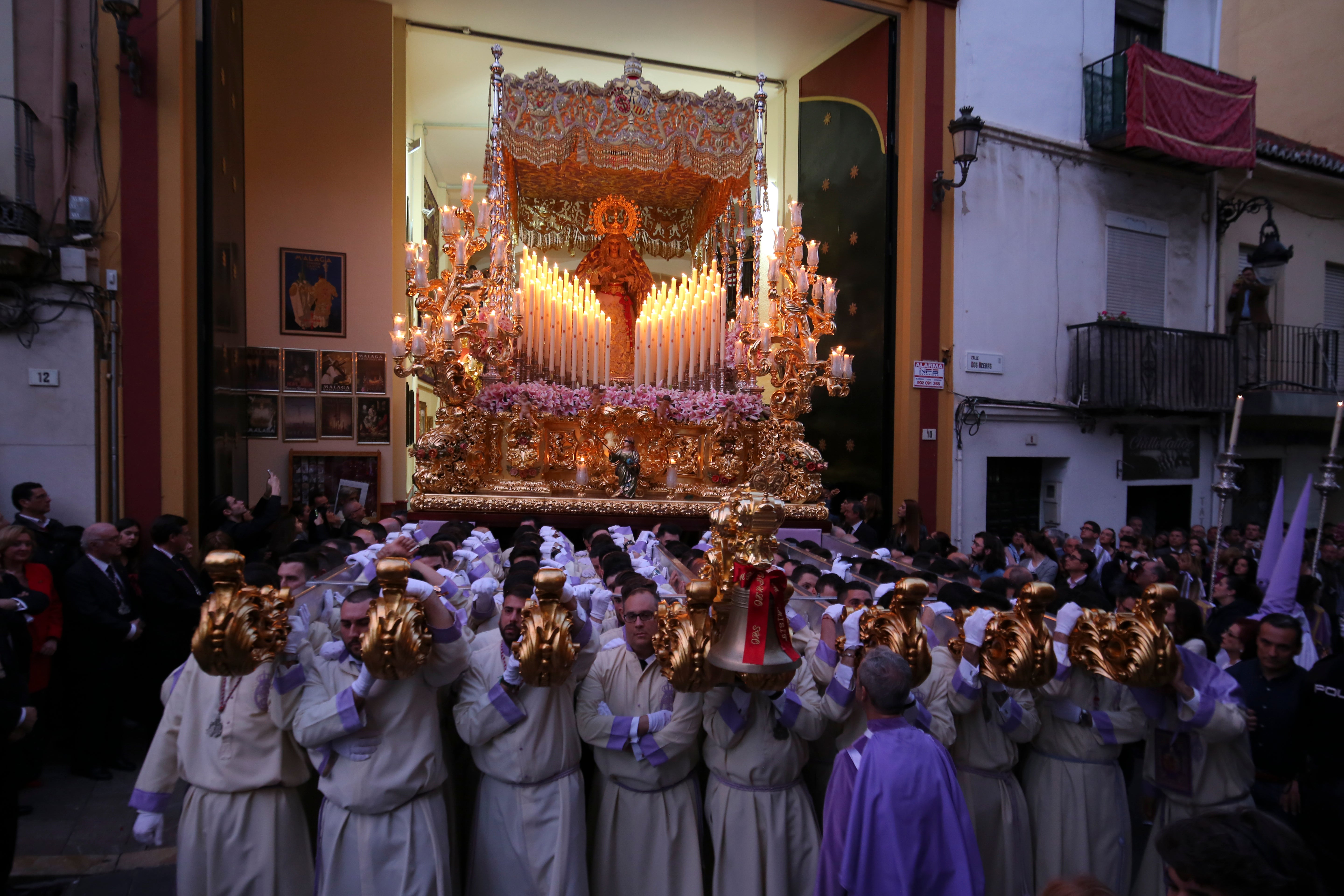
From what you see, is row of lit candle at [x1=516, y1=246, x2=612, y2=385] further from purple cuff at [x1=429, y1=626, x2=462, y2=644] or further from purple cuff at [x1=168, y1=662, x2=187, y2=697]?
purple cuff at [x1=429, y1=626, x2=462, y2=644]

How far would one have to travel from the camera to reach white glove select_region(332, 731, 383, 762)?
292cm

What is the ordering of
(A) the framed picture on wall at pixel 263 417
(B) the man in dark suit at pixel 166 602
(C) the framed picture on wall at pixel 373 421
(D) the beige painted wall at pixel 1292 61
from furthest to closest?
(D) the beige painted wall at pixel 1292 61 < (C) the framed picture on wall at pixel 373 421 < (A) the framed picture on wall at pixel 263 417 < (B) the man in dark suit at pixel 166 602

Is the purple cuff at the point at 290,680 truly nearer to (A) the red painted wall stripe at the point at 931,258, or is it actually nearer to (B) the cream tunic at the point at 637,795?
(B) the cream tunic at the point at 637,795

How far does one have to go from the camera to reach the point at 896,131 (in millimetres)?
10539

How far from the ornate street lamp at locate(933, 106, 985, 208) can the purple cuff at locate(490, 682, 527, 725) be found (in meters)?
8.70

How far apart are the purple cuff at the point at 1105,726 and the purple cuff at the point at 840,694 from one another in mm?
1191

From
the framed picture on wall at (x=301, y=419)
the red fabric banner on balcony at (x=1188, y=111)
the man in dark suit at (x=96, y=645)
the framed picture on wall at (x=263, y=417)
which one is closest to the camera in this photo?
the man in dark suit at (x=96, y=645)

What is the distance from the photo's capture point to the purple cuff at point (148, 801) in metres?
3.01

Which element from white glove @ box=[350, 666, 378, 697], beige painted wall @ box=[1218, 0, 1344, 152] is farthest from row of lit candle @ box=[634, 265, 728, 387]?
beige painted wall @ box=[1218, 0, 1344, 152]

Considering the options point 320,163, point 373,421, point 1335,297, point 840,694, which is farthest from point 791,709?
point 1335,297

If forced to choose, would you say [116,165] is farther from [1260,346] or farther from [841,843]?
[1260,346]

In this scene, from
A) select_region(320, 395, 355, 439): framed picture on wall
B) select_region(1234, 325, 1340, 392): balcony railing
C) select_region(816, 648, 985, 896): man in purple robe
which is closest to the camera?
select_region(816, 648, 985, 896): man in purple robe

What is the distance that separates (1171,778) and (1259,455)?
12723 mm

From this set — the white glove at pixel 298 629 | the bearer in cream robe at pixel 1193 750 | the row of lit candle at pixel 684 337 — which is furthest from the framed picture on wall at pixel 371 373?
the bearer in cream robe at pixel 1193 750
